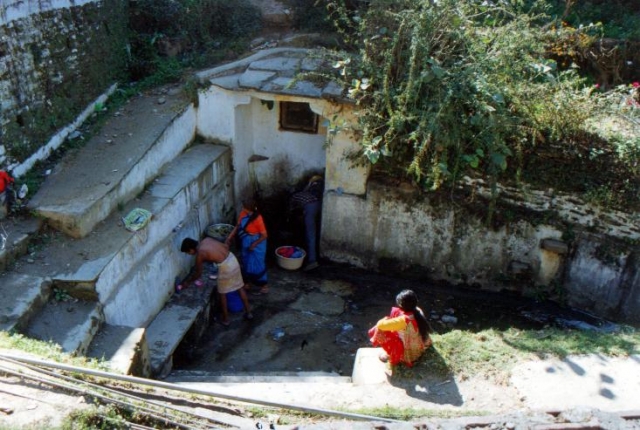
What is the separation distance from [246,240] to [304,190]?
5.77ft

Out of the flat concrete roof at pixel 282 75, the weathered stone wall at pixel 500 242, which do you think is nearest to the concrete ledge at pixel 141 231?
the flat concrete roof at pixel 282 75

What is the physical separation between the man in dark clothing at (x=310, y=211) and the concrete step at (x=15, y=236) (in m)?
3.99

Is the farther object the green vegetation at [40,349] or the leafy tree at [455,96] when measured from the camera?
the leafy tree at [455,96]

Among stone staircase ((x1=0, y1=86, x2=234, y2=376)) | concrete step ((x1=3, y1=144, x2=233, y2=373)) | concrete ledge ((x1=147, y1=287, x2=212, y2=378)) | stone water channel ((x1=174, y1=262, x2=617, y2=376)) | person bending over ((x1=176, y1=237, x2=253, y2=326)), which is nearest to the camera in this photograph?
stone staircase ((x1=0, y1=86, x2=234, y2=376))

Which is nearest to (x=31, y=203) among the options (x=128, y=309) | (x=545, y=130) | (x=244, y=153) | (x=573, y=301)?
(x=128, y=309)

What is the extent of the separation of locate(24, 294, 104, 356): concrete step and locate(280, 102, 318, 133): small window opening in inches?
194

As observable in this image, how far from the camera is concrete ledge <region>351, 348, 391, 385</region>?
554 cm

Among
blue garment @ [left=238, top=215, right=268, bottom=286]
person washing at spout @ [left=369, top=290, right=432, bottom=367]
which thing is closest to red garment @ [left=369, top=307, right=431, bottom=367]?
person washing at spout @ [left=369, top=290, right=432, bottom=367]

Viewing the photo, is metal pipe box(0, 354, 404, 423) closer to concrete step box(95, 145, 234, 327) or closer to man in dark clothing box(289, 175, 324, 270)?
concrete step box(95, 145, 234, 327)

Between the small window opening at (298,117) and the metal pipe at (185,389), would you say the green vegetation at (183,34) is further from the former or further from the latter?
the metal pipe at (185,389)

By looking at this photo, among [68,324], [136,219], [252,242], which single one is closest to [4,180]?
[136,219]

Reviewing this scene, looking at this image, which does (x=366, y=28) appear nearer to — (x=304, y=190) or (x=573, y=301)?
(x=304, y=190)

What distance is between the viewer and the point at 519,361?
564cm

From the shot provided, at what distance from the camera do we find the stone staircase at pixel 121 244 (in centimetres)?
550
